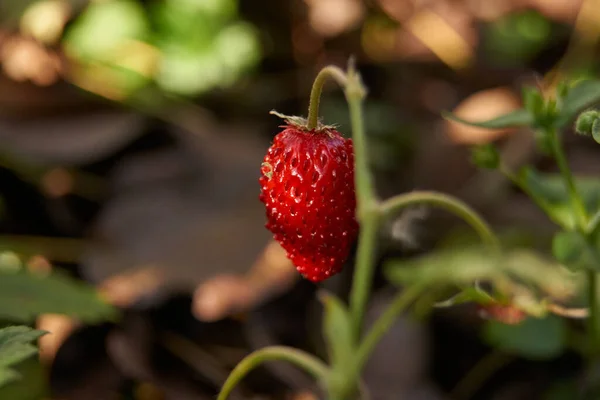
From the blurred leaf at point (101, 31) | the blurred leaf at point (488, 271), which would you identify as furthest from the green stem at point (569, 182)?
the blurred leaf at point (101, 31)

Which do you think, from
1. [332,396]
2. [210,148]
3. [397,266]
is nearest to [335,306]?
[332,396]

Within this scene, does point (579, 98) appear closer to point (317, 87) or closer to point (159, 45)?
point (317, 87)

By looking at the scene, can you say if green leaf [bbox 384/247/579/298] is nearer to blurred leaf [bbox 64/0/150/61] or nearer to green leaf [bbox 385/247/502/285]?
green leaf [bbox 385/247/502/285]

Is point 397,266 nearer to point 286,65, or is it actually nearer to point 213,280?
point 213,280

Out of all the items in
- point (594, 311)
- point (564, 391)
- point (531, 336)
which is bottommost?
point (564, 391)

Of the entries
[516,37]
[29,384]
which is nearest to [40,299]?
[29,384]
